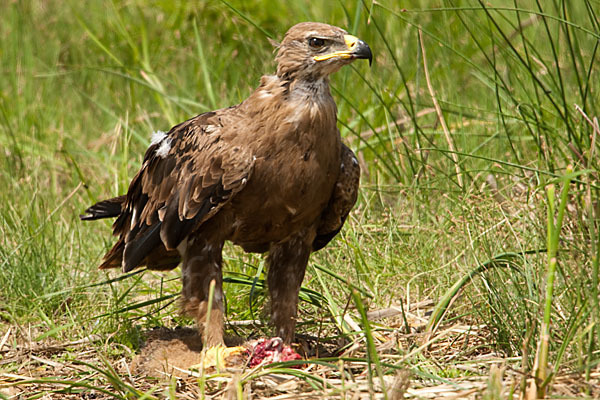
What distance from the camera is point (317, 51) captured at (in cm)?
384

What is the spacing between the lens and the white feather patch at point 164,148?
4.21 meters

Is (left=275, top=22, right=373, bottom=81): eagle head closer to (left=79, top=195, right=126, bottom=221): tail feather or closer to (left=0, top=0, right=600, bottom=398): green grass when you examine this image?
(left=0, top=0, right=600, bottom=398): green grass

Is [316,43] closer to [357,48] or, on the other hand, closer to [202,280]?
[357,48]

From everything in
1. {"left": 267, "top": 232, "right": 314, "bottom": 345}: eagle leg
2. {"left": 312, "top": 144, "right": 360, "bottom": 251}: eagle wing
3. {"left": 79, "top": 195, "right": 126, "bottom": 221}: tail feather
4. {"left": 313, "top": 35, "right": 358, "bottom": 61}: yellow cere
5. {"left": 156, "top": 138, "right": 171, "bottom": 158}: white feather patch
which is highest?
{"left": 313, "top": 35, "right": 358, "bottom": 61}: yellow cere

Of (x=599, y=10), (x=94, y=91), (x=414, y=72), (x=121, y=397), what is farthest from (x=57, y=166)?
(x=599, y=10)

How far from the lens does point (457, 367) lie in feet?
11.0

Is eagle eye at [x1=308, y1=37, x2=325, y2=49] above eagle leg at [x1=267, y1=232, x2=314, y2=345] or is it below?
above

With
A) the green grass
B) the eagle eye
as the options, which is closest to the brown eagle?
the eagle eye

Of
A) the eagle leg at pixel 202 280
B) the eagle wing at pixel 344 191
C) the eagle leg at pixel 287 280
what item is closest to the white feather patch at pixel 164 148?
the eagle leg at pixel 202 280

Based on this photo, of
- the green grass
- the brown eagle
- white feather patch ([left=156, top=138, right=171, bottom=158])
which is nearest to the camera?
the green grass

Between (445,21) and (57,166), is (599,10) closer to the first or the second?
(445,21)

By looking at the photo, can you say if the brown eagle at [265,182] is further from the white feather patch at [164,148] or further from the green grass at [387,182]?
the green grass at [387,182]

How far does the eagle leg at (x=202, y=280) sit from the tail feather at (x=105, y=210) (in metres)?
0.80

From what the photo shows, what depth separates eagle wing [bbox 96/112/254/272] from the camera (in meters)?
3.76
